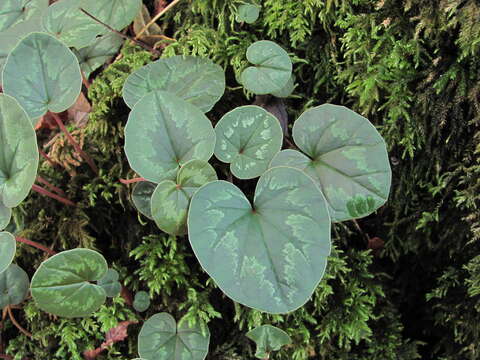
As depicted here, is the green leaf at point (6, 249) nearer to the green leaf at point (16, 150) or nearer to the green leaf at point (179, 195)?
the green leaf at point (16, 150)

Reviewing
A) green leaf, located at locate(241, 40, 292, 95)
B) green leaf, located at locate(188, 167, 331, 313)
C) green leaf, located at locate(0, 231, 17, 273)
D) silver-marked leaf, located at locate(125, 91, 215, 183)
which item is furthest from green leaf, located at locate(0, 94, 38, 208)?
green leaf, located at locate(241, 40, 292, 95)

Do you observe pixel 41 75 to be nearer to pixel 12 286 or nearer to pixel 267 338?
pixel 12 286

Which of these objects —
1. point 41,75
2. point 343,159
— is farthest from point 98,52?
point 343,159

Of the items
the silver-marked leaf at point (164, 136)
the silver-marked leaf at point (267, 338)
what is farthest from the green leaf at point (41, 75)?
the silver-marked leaf at point (267, 338)

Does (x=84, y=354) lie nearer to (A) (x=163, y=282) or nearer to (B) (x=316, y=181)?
(A) (x=163, y=282)

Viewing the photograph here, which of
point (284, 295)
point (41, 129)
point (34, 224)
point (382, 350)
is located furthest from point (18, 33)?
point (382, 350)

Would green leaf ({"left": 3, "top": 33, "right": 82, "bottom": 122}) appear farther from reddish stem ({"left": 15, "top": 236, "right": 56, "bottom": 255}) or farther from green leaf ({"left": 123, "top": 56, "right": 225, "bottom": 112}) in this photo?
reddish stem ({"left": 15, "top": 236, "right": 56, "bottom": 255})
